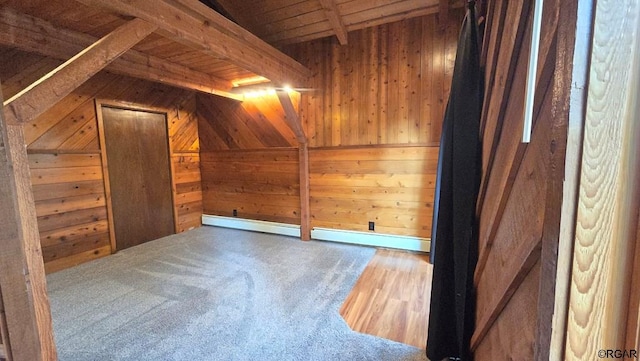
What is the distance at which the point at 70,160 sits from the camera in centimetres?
302

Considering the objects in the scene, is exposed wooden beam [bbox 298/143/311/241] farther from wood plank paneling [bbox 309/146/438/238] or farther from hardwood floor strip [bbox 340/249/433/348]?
hardwood floor strip [bbox 340/249/433/348]

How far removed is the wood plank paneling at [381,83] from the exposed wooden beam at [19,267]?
287cm

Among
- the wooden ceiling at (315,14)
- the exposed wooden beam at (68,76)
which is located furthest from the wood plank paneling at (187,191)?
the exposed wooden beam at (68,76)

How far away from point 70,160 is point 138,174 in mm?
805

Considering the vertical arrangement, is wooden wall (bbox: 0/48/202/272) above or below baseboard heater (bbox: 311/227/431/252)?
above

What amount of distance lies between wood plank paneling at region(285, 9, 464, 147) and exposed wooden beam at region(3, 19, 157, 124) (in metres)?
2.19

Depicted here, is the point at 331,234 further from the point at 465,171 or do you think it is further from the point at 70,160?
the point at 70,160

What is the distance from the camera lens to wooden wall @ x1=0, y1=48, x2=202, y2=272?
2652 mm

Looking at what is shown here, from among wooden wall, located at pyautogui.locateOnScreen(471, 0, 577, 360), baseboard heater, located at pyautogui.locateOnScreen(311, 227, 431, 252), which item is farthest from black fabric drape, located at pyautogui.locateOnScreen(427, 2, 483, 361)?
baseboard heater, located at pyautogui.locateOnScreen(311, 227, 431, 252)

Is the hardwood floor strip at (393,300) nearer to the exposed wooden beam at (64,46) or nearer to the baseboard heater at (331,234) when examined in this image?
the baseboard heater at (331,234)

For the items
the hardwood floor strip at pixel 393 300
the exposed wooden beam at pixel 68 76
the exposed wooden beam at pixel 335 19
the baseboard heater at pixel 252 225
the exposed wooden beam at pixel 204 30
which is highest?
the exposed wooden beam at pixel 335 19

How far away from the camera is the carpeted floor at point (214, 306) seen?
1677mm

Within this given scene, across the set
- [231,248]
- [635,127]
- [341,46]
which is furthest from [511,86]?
[231,248]

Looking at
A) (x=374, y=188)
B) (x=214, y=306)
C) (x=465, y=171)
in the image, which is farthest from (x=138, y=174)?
(x=465, y=171)
